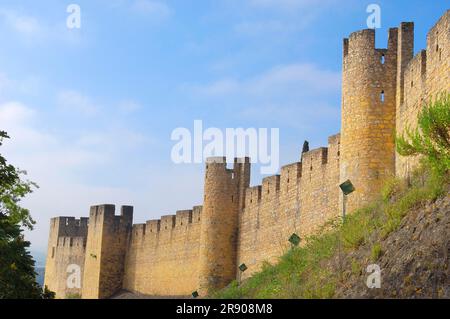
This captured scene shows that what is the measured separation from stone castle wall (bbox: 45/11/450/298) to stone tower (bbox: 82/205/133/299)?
0.05m

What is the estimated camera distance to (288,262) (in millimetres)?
19031

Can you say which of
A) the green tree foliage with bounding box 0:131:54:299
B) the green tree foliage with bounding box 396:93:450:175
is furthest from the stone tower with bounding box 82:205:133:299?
the green tree foliage with bounding box 396:93:450:175

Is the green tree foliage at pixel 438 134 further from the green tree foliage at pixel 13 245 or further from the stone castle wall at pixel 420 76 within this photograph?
the green tree foliage at pixel 13 245

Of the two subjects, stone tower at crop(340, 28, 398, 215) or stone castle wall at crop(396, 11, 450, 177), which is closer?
stone castle wall at crop(396, 11, 450, 177)

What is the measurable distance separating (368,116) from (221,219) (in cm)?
1218

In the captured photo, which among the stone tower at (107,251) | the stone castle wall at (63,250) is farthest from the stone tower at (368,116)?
the stone castle wall at (63,250)

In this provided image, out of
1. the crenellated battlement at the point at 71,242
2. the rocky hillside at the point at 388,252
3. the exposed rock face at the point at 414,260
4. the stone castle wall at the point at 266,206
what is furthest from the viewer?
the crenellated battlement at the point at 71,242

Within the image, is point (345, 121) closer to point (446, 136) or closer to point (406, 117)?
point (406, 117)

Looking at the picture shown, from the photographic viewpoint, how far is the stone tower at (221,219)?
30.2 m

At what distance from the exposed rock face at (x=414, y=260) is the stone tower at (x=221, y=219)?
1564 cm

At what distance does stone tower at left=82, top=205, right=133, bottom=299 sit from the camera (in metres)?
39.6

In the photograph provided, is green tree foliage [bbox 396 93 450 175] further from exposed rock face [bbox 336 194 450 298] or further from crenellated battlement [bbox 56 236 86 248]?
crenellated battlement [bbox 56 236 86 248]

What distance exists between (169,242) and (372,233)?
69.7ft
